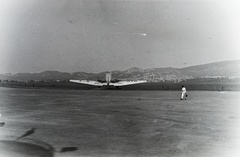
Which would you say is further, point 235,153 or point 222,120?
point 222,120

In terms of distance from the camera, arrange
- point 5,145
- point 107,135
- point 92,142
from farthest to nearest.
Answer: point 107,135 → point 92,142 → point 5,145

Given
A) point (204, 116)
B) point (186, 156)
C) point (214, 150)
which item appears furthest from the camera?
point (204, 116)

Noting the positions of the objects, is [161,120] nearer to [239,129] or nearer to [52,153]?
[239,129]

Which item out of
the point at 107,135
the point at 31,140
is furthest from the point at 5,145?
the point at 107,135

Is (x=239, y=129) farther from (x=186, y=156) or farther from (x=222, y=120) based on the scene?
(x=186, y=156)

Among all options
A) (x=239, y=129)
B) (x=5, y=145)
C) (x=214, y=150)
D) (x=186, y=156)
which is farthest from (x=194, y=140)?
(x=5, y=145)

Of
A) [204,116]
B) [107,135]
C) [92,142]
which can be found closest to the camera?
[92,142]

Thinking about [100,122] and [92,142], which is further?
[100,122]

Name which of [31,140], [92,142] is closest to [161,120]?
[92,142]

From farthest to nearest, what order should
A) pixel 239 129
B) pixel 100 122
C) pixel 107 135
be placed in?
pixel 100 122, pixel 239 129, pixel 107 135
